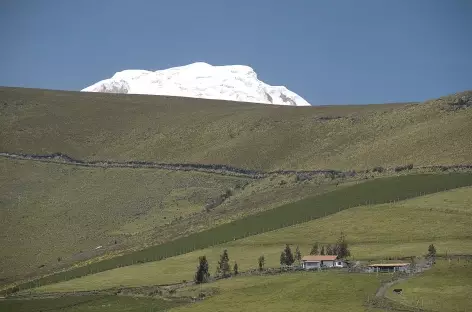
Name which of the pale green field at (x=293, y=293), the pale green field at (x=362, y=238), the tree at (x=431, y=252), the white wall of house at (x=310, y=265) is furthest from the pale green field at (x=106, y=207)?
the tree at (x=431, y=252)

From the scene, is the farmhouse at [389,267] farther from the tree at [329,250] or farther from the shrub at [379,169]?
the shrub at [379,169]

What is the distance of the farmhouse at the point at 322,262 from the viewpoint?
109500mm

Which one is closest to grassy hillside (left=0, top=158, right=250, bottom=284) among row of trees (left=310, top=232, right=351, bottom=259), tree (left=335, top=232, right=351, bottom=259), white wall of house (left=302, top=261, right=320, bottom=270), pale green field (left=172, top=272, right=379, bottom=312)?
row of trees (left=310, top=232, right=351, bottom=259)

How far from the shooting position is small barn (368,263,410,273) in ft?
338

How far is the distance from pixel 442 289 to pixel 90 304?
125 feet

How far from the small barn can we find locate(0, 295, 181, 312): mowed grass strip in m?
21.9

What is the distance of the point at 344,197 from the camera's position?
145875 mm

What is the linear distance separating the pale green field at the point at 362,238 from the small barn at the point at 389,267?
5.59 meters

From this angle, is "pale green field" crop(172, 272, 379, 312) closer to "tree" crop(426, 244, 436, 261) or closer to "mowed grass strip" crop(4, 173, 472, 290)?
"tree" crop(426, 244, 436, 261)

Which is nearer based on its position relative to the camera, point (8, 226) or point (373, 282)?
point (373, 282)

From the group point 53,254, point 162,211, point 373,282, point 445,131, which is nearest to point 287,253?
point 373,282

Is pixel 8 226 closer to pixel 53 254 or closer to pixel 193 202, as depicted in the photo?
pixel 53 254

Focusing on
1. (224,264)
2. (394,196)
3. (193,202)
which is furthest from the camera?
(193,202)

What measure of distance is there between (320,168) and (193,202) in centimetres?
2487
